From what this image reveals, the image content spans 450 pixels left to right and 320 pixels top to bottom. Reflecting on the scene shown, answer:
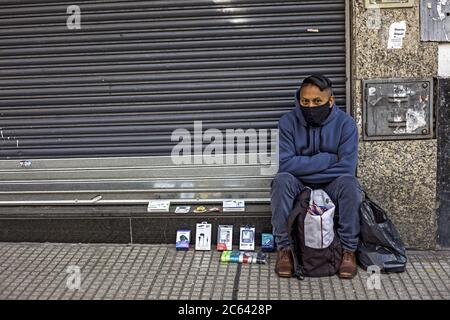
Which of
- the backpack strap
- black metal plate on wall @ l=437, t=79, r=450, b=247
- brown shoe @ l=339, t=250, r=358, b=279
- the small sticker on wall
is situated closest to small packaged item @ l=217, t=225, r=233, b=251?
the backpack strap

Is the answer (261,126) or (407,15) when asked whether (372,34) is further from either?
(261,126)

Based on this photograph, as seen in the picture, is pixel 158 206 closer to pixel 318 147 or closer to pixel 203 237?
pixel 203 237

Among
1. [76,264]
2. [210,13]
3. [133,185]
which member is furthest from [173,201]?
[210,13]

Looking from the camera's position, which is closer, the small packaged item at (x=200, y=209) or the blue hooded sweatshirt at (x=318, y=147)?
the blue hooded sweatshirt at (x=318, y=147)

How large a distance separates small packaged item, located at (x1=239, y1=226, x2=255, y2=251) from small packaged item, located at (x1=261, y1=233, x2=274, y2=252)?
0.28 feet

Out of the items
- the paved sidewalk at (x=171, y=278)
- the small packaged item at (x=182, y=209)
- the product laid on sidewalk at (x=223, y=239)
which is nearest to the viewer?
the paved sidewalk at (x=171, y=278)

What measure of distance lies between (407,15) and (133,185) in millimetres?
2793

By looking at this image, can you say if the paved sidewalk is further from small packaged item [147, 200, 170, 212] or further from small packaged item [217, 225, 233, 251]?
small packaged item [147, 200, 170, 212]

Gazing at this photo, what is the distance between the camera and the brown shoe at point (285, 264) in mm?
4203

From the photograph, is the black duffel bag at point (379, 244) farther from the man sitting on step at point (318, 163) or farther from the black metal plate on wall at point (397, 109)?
the black metal plate on wall at point (397, 109)

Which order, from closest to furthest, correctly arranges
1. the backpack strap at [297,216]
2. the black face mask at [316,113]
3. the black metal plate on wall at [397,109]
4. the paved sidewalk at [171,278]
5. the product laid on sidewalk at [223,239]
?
the paved sidewalk at [171,278]
the backpack strap at [297,216]
the black face mask at [316,113]
the black metal plate on wall at [397,109]
the product laid on sidewalk at [223,239]

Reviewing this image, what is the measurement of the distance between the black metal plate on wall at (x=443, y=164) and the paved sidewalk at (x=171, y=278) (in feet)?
0.67

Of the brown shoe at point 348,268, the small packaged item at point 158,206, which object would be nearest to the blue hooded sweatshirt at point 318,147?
the brown shoe at point 348,268

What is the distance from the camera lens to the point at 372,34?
4.59 meters
